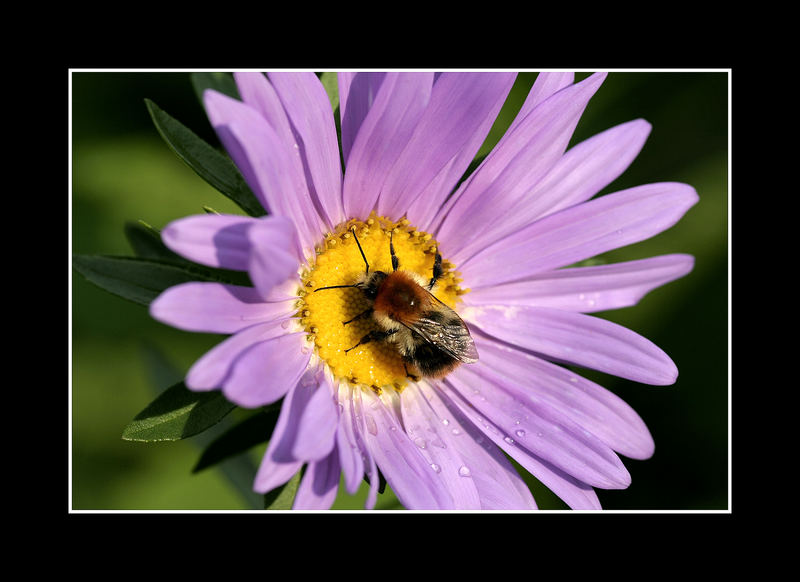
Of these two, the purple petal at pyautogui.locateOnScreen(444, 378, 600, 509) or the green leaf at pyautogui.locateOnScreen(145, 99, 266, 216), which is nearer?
the green leaf at pyautogui.locateOnScreen(145, 99, 266, 216)

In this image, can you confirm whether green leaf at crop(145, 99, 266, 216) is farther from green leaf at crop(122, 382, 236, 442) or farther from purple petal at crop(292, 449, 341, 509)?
purple petal at crop(292, 449, 341, 509)

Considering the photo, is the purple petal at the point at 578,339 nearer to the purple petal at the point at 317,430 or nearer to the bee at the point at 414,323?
the bee at the point at 414,323

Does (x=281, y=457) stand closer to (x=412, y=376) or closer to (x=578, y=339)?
(x=412, y=376)

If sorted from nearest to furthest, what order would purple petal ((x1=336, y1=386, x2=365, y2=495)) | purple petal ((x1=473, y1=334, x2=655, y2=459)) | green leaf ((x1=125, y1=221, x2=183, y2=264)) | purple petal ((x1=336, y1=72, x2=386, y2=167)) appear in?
purple petal ((x1=336, y1=386, x2=365, y2=495))
purple petal ((x1=336, y1=72, x2=386, y2=167))
purple petal ((x1=473, y1=334, x2=655, y2=459))
green leaf ((x1=125, y1=221, x2=183, y2=264))

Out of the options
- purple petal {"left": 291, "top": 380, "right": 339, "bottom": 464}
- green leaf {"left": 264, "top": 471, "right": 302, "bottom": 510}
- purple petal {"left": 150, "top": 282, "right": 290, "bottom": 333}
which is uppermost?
purple petal {"left": 150, "top": 282, "right": 290, "bottom": 333}

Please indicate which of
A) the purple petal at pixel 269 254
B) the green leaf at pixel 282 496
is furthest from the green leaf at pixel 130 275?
the green leaf at pixel 282 496

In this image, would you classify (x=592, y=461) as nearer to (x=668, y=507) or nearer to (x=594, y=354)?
(x=594, y=354)

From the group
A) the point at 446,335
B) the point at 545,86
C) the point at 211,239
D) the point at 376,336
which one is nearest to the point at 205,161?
the point at 211,239

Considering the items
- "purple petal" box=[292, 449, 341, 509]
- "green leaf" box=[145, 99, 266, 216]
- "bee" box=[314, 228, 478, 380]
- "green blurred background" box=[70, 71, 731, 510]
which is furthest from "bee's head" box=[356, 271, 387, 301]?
"green blurred background" box=[70, 71, 731, 510]
